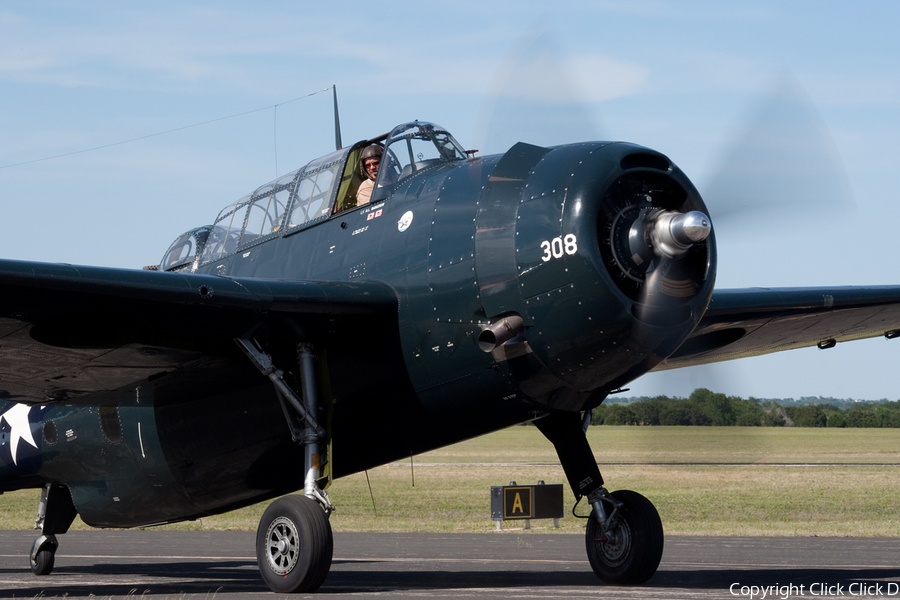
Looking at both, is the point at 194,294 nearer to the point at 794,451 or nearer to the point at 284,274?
the point at 284,274

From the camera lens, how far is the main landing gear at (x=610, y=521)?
1148cm

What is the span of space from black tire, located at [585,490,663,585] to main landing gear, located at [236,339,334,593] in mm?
3285

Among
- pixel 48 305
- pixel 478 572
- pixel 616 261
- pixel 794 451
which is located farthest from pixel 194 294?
pixel 794 451

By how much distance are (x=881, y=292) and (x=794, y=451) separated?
201 feet

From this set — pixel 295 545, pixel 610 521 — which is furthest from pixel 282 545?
pixel 610 521

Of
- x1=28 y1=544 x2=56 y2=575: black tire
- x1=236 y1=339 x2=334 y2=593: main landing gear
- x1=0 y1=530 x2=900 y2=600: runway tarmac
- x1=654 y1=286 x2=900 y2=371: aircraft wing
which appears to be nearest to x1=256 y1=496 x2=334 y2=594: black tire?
x1=236 y1=339 x2=334 y2=593: main landing gear

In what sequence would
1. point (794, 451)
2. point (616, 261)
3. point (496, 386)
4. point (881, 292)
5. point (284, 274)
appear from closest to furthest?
1. point (616, 261)
2. point (496, 386)
3. point (284, 274)
4. point (881, 292)
5. point (794, 451)

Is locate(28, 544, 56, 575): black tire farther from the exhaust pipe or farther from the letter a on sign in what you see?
the letter a on sign

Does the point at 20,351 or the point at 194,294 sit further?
the point at 20,351

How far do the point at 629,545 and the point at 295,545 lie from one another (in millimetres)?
3765

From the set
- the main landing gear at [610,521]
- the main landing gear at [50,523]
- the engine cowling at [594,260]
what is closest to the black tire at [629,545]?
the main landing gear at [610,521]

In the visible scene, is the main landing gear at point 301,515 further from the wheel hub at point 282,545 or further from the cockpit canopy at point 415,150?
the cockpit canopy at point 415,150

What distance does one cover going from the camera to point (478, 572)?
14.3 metres

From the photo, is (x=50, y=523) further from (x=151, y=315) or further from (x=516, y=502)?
(x=516, y=502)
